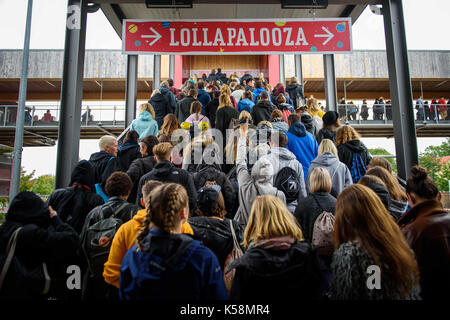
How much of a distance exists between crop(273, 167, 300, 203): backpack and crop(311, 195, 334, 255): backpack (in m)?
0.87

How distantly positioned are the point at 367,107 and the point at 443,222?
68.4ft

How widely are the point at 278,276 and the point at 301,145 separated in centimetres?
353

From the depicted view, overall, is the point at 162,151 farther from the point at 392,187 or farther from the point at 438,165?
the point at 438,165

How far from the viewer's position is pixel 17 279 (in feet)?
7.18

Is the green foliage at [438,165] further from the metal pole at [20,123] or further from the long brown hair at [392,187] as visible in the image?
the metal pole at [20,123]

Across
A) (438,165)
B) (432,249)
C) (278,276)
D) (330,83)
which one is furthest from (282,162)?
(438,165)

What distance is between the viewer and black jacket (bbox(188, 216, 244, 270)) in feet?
8.15

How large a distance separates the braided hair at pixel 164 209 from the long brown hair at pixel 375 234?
107 cm

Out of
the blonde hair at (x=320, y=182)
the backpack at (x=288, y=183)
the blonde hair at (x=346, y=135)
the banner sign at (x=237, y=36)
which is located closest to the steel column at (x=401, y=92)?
the banner sign at (x=237, y=36)

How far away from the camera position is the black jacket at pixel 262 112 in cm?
653

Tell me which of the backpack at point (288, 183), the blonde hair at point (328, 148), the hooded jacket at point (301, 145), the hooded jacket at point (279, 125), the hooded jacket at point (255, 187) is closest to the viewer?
the hooded jacket at point (255, 187)

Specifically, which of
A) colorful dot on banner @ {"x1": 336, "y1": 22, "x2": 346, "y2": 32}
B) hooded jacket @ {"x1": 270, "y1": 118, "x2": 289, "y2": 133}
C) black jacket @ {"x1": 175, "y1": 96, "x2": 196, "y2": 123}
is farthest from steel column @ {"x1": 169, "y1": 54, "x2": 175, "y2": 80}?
colorful dot on banner @ {"x1": 336, "y1": 22, "x2": 346, "y2": 32}

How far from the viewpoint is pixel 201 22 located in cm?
533
